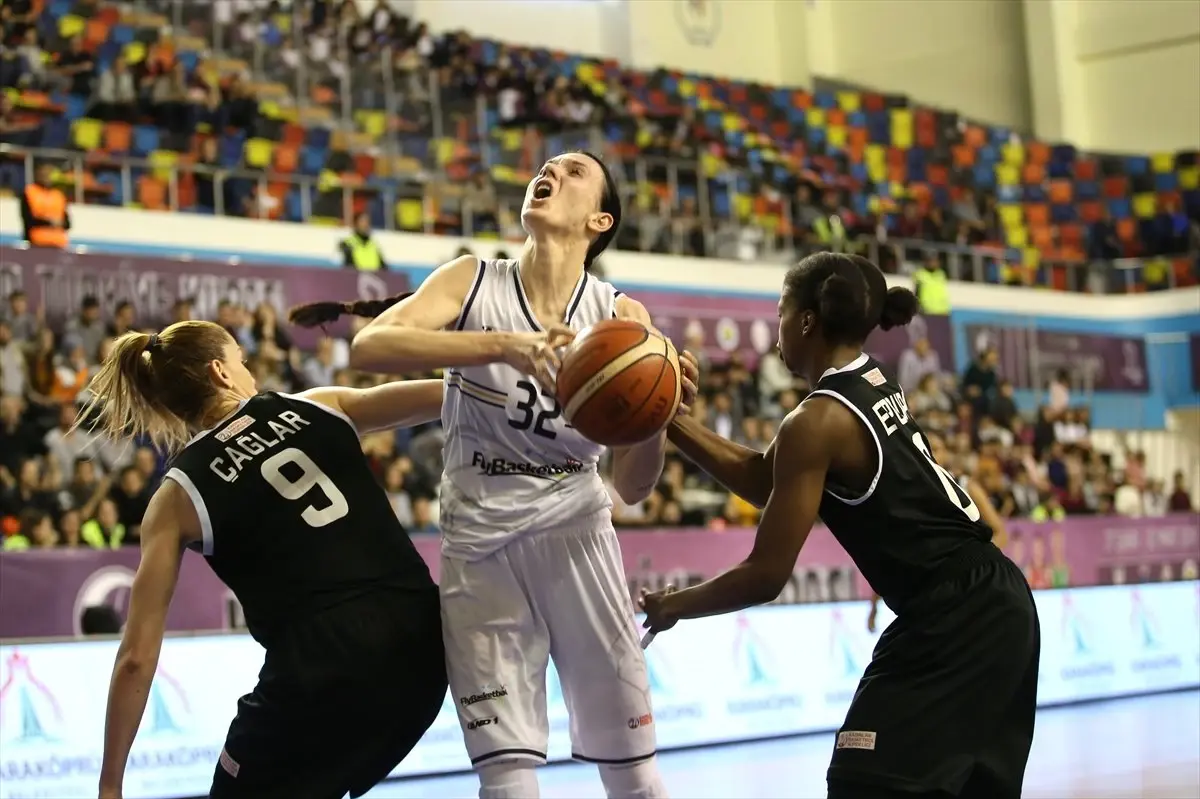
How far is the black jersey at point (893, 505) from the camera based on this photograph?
11.1 ft

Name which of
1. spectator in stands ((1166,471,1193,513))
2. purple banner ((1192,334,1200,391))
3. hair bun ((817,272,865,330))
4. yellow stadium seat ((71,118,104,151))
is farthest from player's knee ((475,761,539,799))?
purple banner ((1192,334,1200,391))

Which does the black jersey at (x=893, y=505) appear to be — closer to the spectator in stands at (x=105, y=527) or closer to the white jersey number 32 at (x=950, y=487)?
the white jersey number 32 at (x=950, y=487)

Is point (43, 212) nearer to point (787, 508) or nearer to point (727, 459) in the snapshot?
point (727, 459)

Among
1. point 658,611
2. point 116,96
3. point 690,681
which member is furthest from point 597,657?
point 116,96

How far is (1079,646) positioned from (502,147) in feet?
28.9

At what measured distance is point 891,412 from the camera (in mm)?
3430

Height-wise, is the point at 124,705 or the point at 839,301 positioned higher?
the point at 839,301

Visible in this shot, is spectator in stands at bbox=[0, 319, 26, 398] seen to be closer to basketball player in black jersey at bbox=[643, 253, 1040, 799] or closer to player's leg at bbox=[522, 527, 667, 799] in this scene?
player's leg at bbox=[522, 527, 667, 799]

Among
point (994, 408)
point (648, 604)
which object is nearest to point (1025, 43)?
point (994, 408)

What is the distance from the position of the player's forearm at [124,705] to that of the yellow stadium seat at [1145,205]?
21434mm

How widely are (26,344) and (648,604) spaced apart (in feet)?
26.0

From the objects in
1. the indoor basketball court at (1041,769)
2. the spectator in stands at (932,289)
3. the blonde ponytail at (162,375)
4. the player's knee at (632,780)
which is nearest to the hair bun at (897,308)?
the player's knee at (632,780)

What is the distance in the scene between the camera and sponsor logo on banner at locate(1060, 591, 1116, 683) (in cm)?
1148

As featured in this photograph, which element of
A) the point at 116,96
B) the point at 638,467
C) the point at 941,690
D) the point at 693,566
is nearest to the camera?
the point at 941,690
